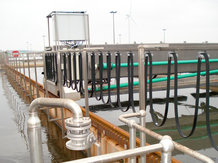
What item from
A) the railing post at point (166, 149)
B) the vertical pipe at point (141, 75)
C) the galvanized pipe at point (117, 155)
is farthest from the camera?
the vertical pipe at point (141, 75)

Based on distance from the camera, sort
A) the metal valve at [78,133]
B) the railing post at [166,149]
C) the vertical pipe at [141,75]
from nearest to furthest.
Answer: the railing post at [166,149] < the metal valve at [78,133] < the vertical pipe at [141,75]

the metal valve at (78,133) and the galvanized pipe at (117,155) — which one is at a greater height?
the galvanized pipe at (117,155)

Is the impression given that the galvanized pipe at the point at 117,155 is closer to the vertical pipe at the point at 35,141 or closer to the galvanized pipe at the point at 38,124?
the galvanized pipe at the point at 38,124

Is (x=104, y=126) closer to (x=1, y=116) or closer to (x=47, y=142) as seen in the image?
(x=47, y=142)

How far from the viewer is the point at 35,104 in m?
1.62

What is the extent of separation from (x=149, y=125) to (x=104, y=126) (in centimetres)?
263

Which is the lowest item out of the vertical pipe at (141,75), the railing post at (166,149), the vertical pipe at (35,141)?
the vertical pipe at (35,141)

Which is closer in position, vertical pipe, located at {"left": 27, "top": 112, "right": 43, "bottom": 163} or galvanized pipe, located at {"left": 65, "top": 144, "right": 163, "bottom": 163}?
galvanized pipe, located at {"left": 65, "top": 144, "right": 163, "bottom": 163}

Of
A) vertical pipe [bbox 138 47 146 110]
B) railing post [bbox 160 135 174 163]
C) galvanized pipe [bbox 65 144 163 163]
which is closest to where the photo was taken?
galvanized pipe [bbox 65 144 163 163]

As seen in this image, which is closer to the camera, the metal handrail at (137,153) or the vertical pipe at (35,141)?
the metal handrail at (137,153)

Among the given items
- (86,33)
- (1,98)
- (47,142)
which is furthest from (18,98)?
(47,142)

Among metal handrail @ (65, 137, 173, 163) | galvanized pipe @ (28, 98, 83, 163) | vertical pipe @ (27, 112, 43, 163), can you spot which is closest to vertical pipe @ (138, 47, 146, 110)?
galvanized pipe @ (28, 98, 83, 163)

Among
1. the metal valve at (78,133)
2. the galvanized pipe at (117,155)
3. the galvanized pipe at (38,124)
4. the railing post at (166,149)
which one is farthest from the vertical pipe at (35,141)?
the railing post at (166,149)

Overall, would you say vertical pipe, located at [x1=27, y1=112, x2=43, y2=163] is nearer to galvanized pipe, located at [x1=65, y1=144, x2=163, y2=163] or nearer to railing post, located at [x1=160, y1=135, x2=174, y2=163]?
galvanized pipe, located at [x1=65, y1=144, x2=163, y2=163]
